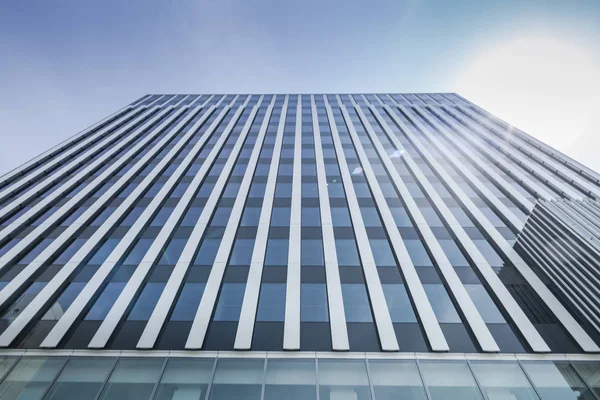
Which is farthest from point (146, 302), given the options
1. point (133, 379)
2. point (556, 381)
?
point (556, 381)

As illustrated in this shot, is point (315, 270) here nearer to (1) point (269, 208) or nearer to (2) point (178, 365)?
(1) point (269, 208)

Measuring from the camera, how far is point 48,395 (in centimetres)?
1030

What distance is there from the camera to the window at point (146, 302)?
42.8 feet

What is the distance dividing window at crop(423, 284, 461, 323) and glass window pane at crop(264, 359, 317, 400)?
Answer: 6.46 meters

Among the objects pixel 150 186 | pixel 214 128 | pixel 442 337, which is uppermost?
pixel 214 128

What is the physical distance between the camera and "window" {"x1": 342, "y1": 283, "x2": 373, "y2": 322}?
41.7 ft

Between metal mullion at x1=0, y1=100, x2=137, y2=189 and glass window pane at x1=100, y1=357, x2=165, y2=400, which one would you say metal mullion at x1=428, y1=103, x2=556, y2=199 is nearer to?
glass window pane at x1=100, y1=357, x2=165, y2=400

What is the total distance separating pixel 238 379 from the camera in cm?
1065

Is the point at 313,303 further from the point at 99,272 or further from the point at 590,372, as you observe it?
the point at 99,272

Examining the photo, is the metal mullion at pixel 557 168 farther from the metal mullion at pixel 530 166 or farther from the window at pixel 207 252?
the window at pixel 207 252

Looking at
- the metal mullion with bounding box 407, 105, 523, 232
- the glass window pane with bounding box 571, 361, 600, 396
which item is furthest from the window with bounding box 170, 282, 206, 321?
the metal mullion with bounding box 407, 105, 523, 232

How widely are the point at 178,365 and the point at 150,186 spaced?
15.5m

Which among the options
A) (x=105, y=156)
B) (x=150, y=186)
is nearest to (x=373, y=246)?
(x=150, y=186)

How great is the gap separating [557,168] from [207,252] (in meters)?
29.0
